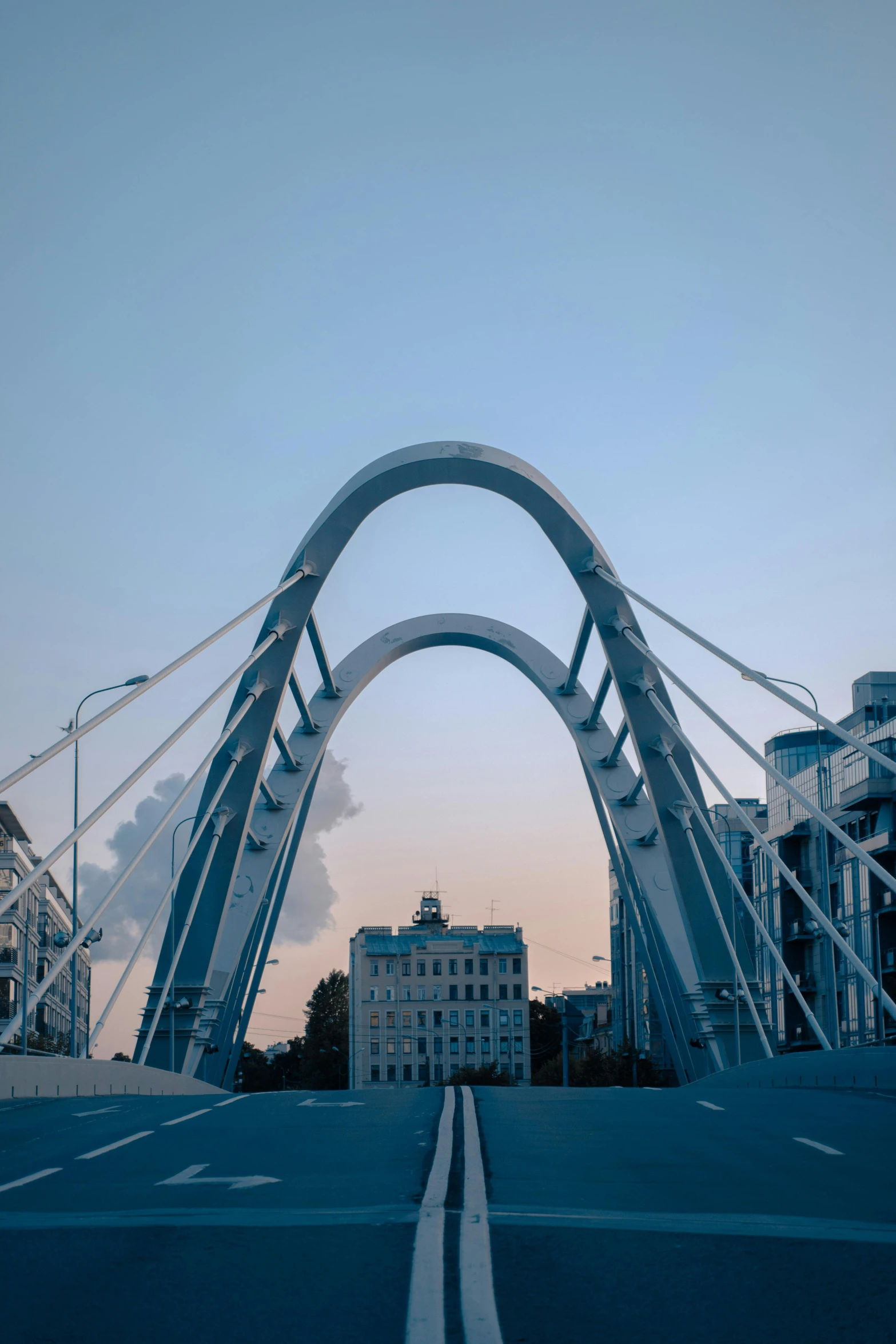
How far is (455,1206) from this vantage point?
345 inches

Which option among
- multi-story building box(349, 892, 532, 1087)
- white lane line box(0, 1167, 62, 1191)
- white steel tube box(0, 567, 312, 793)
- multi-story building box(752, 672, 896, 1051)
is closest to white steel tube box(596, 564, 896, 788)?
white steel tube box(0, 567, 312, 793)

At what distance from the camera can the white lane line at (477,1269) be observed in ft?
19.4

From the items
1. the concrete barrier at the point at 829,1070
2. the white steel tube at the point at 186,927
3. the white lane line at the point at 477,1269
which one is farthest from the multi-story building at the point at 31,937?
the white lane line at the point at 477,1269

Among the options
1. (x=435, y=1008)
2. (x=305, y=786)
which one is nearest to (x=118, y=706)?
(x=305, y=786)

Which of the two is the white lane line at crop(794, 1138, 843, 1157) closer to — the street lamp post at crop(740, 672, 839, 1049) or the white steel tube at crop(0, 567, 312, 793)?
the white steel tube at crop(0, 567, 312, 793)

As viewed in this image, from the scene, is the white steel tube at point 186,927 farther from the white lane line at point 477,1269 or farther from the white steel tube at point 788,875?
the white lane line at point 477,1269

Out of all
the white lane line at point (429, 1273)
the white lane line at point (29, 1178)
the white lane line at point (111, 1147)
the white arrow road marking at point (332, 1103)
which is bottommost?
the white lane line at point (429, 1273)

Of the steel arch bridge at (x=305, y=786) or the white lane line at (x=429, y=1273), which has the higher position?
the steel arch bridge at (x=305, y=786)

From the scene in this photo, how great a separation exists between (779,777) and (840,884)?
170 ft

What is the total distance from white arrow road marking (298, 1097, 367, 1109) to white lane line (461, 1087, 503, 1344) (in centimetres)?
935

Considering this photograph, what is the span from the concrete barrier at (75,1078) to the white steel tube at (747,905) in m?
11.8

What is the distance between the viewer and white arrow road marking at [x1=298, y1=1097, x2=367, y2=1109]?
19.7m

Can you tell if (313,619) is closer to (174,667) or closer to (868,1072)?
(174,667)

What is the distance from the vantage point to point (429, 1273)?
684cm
